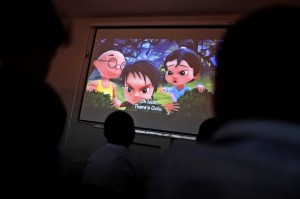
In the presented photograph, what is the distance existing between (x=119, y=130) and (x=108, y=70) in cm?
158

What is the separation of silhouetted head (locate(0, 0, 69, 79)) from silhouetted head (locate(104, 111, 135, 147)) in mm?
1299

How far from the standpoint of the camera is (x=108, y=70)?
3.37 meters

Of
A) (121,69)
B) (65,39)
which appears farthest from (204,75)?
(65,39)

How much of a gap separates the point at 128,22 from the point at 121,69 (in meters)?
0.58

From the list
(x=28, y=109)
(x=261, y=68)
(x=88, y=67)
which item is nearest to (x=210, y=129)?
(x=261, y=68)

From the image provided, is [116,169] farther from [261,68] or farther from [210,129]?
[261,68]

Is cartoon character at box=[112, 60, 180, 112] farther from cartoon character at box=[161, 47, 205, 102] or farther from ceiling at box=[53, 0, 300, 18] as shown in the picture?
ceiling at box=[53, 0, 300, 18]

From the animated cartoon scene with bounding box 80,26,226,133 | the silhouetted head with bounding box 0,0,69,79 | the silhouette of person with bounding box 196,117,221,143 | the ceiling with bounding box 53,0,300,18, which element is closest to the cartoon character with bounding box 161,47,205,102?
the animated cartoon scene with bounding box 80,26,226,133

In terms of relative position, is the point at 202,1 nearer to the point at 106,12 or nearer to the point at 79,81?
the point at 106,12

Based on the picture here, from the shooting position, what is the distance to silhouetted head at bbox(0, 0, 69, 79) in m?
0.55

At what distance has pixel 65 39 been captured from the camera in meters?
0.65

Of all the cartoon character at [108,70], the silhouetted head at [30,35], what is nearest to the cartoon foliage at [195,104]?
the cartoon character at [108,70]

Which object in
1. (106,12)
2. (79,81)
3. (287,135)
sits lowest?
(287,135)

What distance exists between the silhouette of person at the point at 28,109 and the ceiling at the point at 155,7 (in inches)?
97.0
